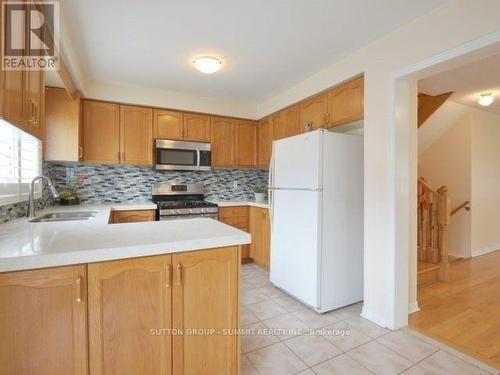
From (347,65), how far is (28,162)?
3168 millimetres

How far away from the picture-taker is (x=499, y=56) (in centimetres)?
242

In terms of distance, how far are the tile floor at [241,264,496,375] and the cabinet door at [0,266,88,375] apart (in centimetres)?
104

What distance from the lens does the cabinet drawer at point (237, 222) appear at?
369cm

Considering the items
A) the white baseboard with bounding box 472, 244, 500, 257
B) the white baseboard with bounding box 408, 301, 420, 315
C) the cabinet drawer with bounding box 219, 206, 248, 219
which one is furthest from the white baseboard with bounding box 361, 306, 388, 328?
the white baseboard with bounding box 472, 244, 500, 257

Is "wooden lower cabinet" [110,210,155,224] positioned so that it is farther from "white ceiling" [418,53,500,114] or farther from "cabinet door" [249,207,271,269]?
"white ceiling" [418,53,500,114]

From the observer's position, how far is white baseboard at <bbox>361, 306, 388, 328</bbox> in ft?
7.06

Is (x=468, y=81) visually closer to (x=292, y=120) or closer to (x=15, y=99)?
(x=292, y=120)

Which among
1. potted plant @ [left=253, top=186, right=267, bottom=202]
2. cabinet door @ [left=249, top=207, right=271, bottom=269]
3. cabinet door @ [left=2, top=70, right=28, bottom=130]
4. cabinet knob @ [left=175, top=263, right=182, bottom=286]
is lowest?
cabinet door @ [left=249, top=207, right=271, bottom=269]

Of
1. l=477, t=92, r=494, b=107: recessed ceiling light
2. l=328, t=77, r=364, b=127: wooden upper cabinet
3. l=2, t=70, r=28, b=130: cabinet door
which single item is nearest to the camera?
l=2, t=70, r=28, b=130: cabinet door

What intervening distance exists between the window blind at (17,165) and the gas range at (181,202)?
1304 mm

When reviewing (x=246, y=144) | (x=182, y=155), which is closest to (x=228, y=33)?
(x=182, y=155)

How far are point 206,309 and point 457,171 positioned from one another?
4782mm

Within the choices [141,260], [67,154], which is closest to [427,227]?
[141,260]

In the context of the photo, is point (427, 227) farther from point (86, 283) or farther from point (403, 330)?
point (86, 283)
